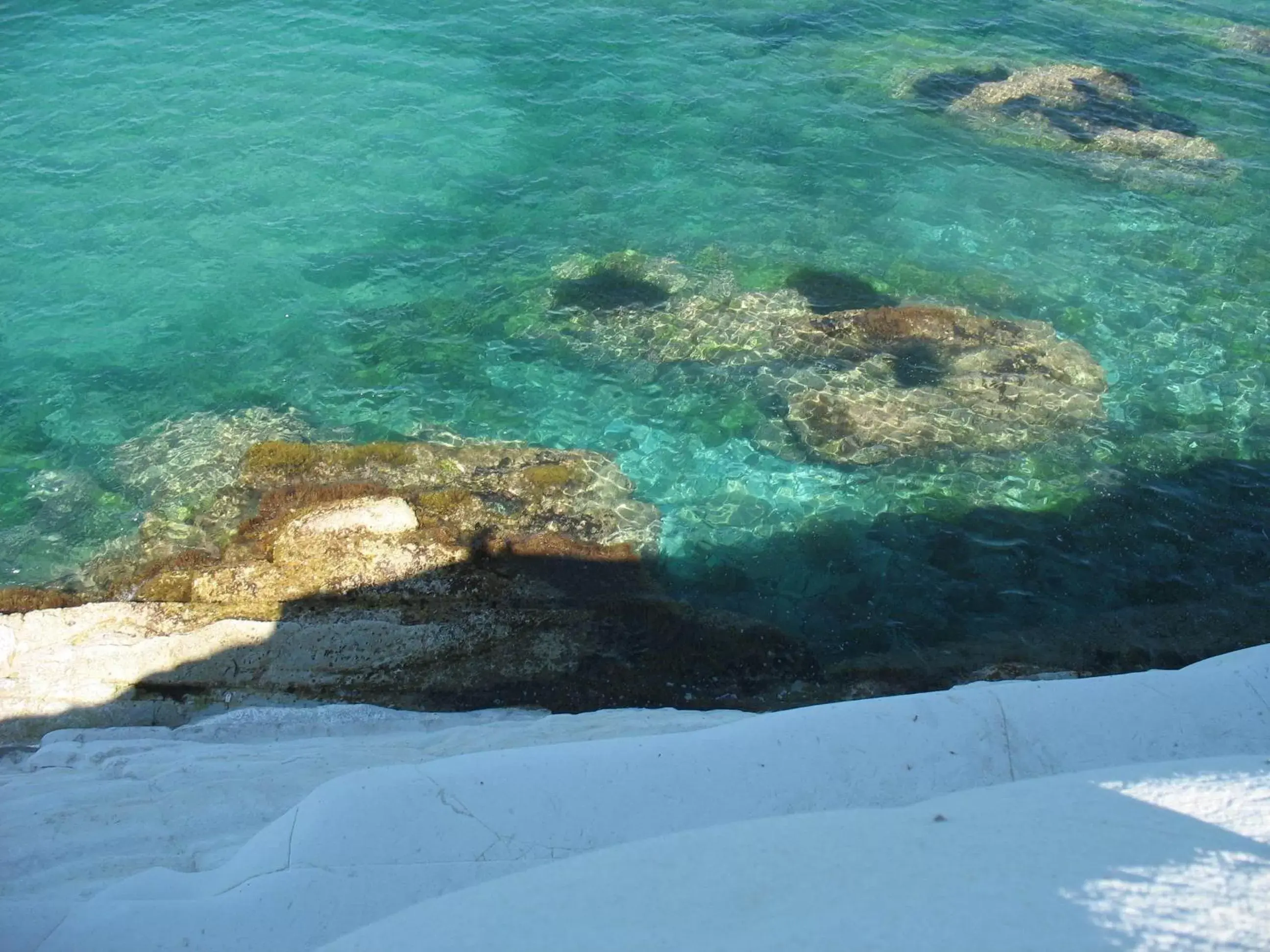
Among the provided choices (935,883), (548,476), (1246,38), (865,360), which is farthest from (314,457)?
(1246,38)

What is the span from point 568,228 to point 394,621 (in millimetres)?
10755

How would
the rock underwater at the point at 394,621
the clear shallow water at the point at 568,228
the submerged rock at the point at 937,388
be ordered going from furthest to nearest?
1. the submerged rock at the point at 937,388
2. the clear shallow water at the point at 568,228
3. the rock underwater at the point at 394,621

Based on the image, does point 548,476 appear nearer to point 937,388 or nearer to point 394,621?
point 394,621

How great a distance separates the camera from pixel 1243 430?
627 inches

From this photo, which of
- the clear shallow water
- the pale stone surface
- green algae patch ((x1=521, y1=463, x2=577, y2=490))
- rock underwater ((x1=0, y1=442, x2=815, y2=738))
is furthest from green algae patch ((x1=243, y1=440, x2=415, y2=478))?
green algae patch ((x1=521, y1=463, x2=577, y2=490))

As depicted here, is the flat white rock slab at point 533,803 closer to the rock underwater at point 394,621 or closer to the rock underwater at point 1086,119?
the rock underwater at point 394,621

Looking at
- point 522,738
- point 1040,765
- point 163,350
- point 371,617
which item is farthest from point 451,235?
point 1040,765

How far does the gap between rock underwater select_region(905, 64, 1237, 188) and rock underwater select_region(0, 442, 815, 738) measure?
15.1 metres

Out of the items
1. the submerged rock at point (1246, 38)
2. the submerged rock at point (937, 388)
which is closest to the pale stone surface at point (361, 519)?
the submerged rock at point (937, 388)

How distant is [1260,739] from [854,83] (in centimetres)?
2028

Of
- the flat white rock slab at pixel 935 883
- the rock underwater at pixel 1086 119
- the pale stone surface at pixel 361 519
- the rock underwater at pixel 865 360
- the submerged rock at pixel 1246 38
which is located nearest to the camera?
the flat white rock slab at pixel 935 883

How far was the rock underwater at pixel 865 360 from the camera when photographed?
1588 cm

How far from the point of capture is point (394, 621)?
12562 mm

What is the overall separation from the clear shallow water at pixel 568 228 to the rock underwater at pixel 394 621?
110cm
